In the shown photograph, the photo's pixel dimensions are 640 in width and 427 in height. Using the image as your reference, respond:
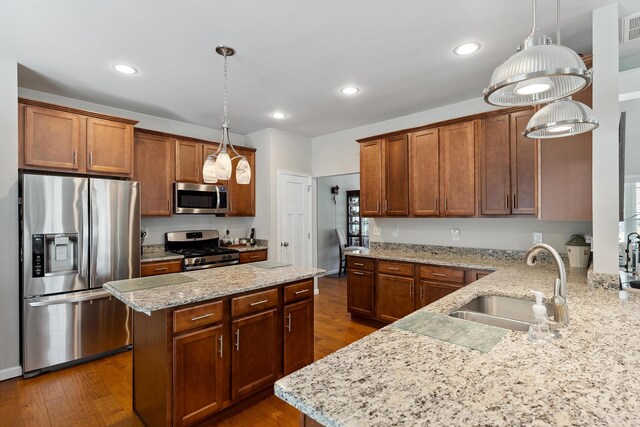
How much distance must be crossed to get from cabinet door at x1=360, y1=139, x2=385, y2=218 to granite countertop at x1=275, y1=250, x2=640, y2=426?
289 cm

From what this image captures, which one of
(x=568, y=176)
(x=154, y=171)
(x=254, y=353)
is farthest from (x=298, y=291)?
(x=154, y=171)

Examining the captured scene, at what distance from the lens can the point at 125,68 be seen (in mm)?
2920

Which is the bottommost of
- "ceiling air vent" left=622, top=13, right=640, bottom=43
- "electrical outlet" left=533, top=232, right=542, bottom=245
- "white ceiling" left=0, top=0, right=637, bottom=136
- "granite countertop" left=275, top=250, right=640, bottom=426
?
"granite countertop" left=275, top=250, right=640, bottom=426

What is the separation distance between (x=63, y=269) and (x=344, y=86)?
3254 millimetres

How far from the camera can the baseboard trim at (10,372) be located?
8.91 feet

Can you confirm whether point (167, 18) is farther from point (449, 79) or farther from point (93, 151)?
point (449, 79)

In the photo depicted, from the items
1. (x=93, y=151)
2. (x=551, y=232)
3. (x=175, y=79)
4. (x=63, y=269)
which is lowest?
(x=63, y=269)

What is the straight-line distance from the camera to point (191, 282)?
2.29 m

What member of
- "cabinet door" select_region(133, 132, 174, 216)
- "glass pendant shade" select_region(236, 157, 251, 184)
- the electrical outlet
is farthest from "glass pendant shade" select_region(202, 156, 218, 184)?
the electrical outlet

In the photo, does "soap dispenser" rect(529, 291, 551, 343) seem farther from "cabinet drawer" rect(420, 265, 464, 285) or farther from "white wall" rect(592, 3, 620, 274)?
"cabinet drawer" rect(420, 265, 464, 285)

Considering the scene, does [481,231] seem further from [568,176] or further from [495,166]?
[568,176]

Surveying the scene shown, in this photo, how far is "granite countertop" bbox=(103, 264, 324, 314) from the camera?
1810 millimetres

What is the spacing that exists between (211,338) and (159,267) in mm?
2044

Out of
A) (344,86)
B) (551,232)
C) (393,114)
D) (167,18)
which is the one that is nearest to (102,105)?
(167,18)
